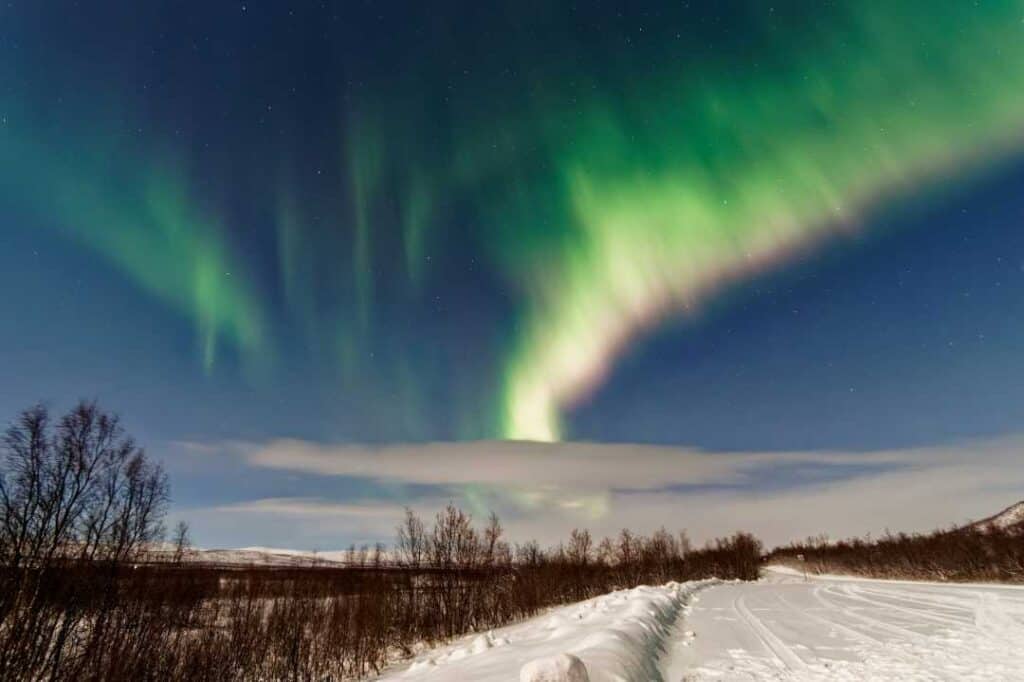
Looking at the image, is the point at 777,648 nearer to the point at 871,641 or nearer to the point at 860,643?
the point at 860,643

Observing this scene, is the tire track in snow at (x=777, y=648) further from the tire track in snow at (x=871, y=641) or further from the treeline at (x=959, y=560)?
the treeline at (x=959, y=560)

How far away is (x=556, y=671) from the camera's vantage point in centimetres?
736

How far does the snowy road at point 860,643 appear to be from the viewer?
11508mm

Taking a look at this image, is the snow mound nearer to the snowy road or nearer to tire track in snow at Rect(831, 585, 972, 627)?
the snowy road

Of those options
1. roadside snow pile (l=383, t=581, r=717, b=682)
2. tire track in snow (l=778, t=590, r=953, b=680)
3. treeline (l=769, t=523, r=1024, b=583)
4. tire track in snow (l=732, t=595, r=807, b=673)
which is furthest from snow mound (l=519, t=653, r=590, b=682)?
treeline (l=769, t=523, r=1024, b=583)

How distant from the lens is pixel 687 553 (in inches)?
4587

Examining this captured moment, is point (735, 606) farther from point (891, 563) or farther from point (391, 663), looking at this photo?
point (891, 563)

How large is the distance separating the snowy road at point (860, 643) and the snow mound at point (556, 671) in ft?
18.2

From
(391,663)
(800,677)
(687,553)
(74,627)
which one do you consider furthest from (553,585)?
(687,553)

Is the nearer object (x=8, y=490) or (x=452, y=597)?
(x=8, y=490)

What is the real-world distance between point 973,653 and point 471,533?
47331 millimetres

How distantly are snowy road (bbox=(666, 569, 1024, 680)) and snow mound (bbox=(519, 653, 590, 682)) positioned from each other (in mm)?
5553

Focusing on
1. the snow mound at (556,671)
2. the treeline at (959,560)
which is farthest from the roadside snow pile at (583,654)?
the treeline at (959,560)

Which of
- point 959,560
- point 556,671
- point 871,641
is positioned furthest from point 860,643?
point 959,560
